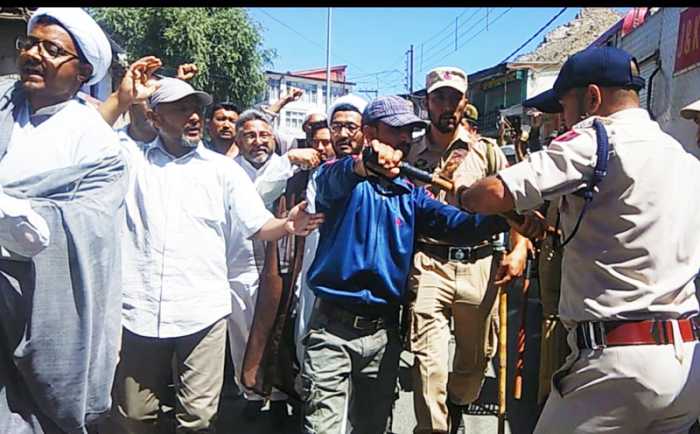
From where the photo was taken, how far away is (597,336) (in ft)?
7.86

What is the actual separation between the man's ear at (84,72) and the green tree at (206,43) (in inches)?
772

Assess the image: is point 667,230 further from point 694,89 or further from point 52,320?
point 694,89

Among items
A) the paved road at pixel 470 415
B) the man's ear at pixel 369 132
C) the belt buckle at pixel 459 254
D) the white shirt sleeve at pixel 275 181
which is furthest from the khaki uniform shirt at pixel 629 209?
the paved road at pixel 470 415

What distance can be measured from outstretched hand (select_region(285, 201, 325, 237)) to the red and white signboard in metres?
4.30

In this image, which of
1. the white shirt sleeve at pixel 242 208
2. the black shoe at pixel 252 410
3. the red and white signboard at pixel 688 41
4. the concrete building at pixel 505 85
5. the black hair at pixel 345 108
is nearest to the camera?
the white shirt sleeve at pixel 242 208

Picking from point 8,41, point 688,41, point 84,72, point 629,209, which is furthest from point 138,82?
point 8,41

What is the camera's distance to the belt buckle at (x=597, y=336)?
2379mm

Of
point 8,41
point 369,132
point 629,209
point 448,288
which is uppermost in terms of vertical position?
point 8,41

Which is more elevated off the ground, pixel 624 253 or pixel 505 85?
pixel 505 85

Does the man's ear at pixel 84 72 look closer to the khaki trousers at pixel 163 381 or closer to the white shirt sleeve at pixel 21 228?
the white shirt sleeve at pixel 21 228

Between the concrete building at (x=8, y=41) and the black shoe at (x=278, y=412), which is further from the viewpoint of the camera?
the concrete building at (x=8, y=41)

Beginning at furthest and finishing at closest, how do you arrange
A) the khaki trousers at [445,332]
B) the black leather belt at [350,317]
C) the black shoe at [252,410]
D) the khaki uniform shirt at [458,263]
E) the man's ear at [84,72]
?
the black shoe at [252,410]
the khaki uniform shirt at [458,263]
the khaki trousers at [445,332]
the black leather belt at [350,317]
the man's ear at [84,72]

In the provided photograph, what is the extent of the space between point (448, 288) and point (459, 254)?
207 millimetres

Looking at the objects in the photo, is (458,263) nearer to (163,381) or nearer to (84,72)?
(163,381)
